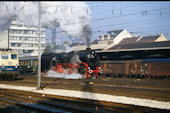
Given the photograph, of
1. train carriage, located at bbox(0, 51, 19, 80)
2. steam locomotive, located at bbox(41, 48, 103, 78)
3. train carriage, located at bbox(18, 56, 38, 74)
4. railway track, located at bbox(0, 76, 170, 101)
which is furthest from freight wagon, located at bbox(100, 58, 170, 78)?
train carriage, located at bbox(0, 51, 19, 80)

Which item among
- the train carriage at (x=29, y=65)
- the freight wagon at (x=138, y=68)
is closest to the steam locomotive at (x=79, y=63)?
the freight wagon at (x=138, y=68)

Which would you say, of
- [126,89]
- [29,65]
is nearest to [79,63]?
[126,89]

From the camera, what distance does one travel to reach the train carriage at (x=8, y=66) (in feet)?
66.7

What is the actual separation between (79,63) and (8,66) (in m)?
7.21

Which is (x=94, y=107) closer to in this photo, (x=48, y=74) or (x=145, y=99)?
(x=145, y=99)

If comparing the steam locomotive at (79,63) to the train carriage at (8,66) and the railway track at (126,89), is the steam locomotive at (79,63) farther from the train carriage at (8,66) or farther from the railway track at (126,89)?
the railway track at (126,89)

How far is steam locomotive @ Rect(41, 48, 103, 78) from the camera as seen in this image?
2169 cm

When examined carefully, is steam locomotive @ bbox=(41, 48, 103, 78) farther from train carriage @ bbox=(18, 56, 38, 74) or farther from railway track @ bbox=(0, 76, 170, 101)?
train carriage @ bbox=(18, 56, 38, 74)

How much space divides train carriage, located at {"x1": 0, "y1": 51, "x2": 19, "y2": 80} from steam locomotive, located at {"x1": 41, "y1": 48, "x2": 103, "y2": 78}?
5.12 metres

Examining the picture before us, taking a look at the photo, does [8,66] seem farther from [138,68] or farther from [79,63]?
[138,68]

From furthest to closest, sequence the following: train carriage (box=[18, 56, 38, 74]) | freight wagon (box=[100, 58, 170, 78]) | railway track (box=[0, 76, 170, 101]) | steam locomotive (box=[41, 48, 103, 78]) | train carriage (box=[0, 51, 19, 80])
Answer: train carriage (box=[18, 56, 38, 74]) < freight wagon (box=[100, 58, 170, 78]) < steam locomotive (box=[41, 48, 103, 78]) < train carriage (box=[0, 51, 19, 80]) < railway track (box=[0, 76, 170, 101])

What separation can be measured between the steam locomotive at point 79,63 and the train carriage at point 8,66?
5121 mm

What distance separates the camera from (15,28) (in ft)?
218

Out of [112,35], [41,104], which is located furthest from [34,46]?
[41,104]
